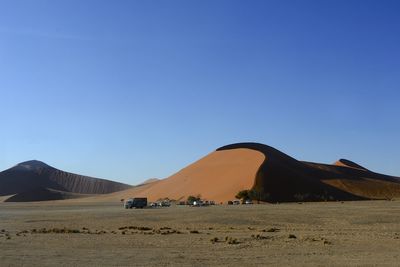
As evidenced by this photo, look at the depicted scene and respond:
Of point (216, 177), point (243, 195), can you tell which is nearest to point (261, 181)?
point (243, 195)

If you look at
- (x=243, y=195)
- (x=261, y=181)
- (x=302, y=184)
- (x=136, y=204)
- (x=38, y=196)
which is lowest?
(x=136, y=204)

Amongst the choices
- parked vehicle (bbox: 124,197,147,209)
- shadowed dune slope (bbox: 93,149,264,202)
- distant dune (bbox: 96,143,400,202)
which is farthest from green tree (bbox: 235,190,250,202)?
parked vehicle (bbox: 124,197,147,209)

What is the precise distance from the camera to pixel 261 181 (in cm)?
11200

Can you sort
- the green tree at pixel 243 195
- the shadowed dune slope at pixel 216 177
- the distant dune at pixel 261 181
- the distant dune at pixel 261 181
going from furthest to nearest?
the shadowed dune slope at pixel 216 177
the distant dune at pixel 261 181
the distant dune at pixel 261 181
the green tree at pixel 243 195

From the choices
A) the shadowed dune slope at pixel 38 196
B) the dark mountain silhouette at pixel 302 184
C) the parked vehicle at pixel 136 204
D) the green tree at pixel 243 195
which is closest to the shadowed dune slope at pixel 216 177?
the green tree at pixel 243 195

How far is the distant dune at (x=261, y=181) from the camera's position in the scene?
110 metres

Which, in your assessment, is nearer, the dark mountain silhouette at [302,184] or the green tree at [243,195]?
the green tree at [243,195]

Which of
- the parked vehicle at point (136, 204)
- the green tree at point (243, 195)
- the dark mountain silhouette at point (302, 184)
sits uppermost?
the dark mountain silhouette at point (302, 184)

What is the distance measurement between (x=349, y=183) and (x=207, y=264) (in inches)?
4887

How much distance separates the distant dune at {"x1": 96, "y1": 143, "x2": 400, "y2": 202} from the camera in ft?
361

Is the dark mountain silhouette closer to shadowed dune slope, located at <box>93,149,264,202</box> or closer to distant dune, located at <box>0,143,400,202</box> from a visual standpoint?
distant dune, located at <box>0,143,400,202</box>

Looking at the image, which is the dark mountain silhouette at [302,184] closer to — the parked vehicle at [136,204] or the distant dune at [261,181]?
the distant dune at [261,181]

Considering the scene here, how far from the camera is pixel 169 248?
23062 millimetres

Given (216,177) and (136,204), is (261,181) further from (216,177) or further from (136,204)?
(136,204)
